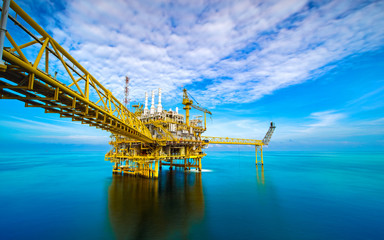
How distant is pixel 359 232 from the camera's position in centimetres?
1700

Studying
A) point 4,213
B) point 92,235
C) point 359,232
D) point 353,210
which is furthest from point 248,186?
point 4,213

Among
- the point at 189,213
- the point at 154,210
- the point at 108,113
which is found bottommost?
the point at 189,213

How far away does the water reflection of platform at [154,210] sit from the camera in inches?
650

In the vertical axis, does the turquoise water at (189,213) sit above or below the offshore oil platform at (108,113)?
below

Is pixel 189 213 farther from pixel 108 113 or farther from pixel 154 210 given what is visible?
pixel 108 113

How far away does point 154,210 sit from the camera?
70.7ft

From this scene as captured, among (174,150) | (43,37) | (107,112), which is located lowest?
(174,150)

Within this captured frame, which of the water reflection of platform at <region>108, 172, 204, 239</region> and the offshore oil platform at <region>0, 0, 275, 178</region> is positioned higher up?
the offshore oil platform at <region>0, 0, 275, 178</region>

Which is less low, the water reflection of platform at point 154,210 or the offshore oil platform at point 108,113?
the offshore oil platform at point 108,113

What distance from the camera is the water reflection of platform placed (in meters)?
16.5

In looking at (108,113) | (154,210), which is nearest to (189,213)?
(154,210)

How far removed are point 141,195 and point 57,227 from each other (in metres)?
11.5

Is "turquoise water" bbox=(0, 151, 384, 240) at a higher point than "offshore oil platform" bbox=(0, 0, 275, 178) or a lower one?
lower

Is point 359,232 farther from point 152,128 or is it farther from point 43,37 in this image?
point 152,128
